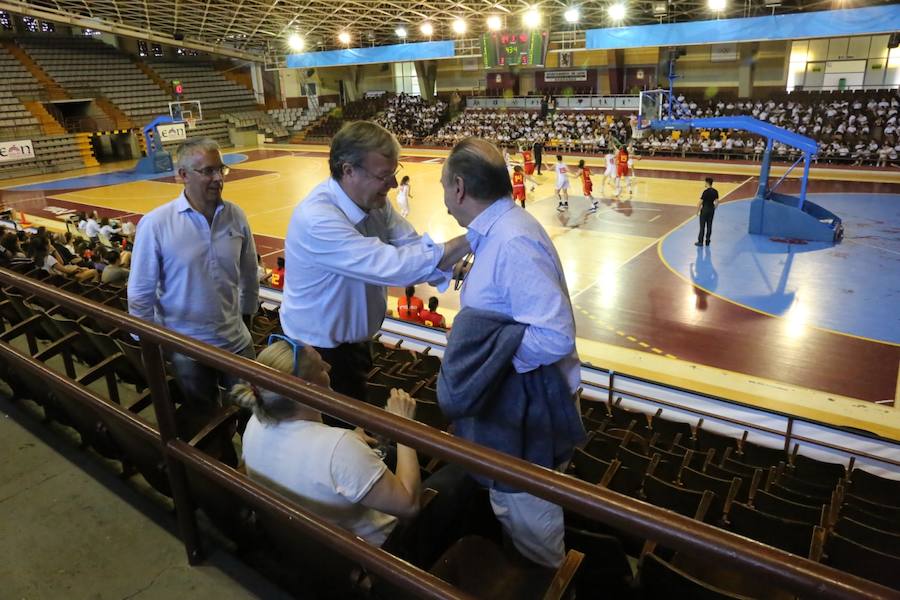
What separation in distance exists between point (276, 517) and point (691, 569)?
5.34 ft

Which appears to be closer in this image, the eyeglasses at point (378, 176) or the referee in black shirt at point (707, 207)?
the eyeglasses at point (378, 176)

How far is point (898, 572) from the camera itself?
9.02 ft

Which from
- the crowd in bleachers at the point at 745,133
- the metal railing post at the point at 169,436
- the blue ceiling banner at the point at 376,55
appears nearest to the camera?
the metal railing post at the point at 169,436

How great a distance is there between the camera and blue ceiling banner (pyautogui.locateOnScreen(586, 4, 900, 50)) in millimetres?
20109

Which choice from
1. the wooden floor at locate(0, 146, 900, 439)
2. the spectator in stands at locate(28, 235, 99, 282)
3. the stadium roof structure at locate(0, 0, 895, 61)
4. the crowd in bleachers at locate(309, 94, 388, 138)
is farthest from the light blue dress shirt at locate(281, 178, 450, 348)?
the crowd in bleachers at locate(309, 94, 388, 138)

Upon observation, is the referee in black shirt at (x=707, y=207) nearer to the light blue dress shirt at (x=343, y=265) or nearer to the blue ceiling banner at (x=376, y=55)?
the light blue dress shirt at (x=343, y=265)

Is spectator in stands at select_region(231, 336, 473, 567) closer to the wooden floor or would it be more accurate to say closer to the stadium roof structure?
the wooden floor

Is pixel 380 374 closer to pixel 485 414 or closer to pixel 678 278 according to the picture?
pixel 485 414

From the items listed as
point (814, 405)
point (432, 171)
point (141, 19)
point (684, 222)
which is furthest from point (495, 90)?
point (814, 405)

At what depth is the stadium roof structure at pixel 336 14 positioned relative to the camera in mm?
25469

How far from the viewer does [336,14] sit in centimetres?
2961

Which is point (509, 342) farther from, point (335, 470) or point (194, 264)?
point (194, 264)

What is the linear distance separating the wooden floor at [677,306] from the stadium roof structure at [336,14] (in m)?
8.16

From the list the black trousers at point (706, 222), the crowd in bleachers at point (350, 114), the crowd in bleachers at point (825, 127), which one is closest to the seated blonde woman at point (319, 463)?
the black trousers at point (706, 222)
